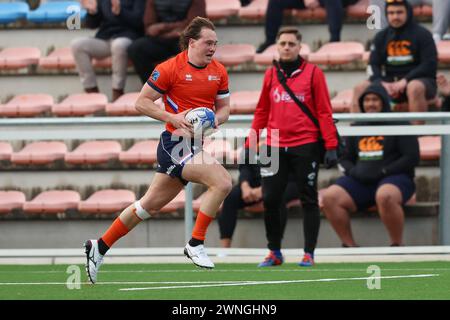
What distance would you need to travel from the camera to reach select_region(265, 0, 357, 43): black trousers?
13984 millimetres

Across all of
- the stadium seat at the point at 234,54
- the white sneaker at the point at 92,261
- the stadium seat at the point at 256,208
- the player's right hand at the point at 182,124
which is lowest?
the stadium seat at the point at 256,208

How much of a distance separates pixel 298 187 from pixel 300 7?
393 cm

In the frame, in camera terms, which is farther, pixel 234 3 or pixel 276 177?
pixel 234 3

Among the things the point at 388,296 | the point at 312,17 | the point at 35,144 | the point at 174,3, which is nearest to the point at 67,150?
the point at 35,144

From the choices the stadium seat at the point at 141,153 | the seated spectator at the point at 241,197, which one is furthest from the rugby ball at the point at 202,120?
the stadium seat at the point at 141,153

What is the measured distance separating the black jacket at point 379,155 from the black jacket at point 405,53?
59cm

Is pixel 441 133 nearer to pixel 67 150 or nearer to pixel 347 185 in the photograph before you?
pixel 347 185

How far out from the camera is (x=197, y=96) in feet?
30.9

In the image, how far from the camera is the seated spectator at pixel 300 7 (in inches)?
551

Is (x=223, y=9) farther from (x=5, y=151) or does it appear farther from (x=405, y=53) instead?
(x=5, y=151)

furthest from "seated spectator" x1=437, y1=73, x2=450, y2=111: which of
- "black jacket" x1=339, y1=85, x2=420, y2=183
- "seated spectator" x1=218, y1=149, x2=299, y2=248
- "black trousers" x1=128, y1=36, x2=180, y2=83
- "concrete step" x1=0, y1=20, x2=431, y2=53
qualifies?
"black trousers" x1=128, y1=36, x2=180, y2=83

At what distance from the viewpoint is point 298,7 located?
47.9 feet

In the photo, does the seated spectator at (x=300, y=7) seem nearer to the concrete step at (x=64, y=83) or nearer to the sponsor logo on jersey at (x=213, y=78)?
the concrete step at (x=64, y=83)
